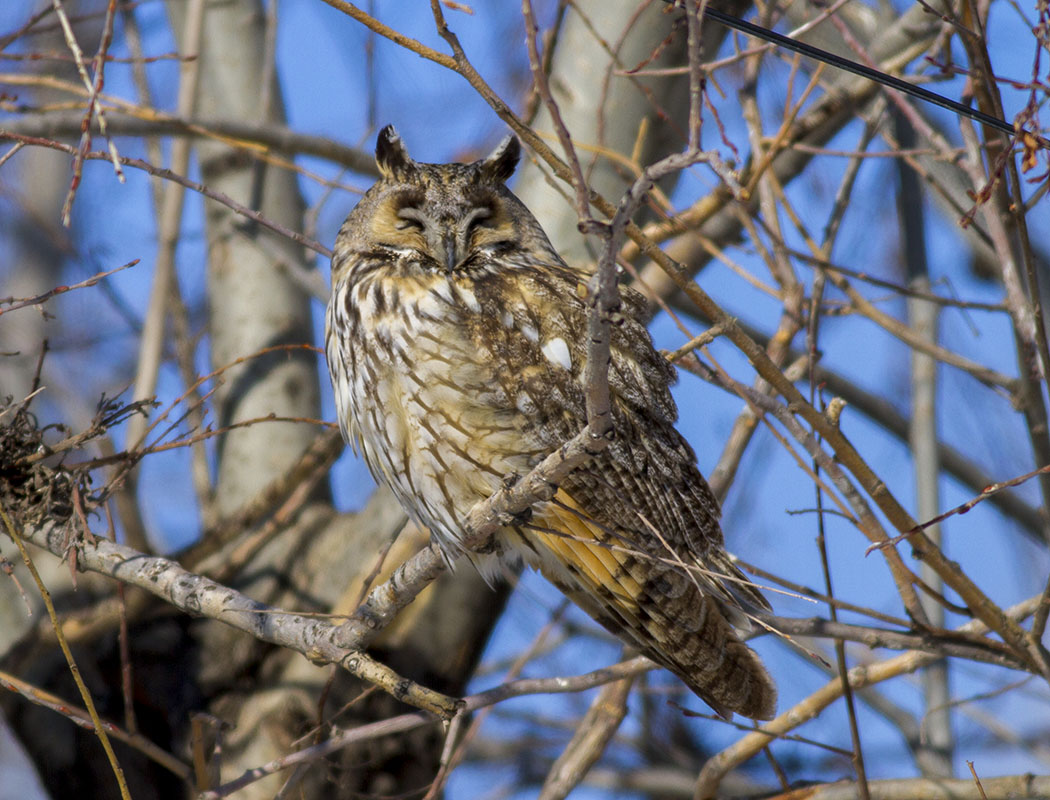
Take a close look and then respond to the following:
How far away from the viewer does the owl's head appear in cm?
241

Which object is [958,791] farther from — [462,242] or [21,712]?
[21,712]

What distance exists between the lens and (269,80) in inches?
152

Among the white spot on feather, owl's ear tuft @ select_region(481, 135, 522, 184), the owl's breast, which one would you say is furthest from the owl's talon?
owl's ear tuft @ select_region(481, 135, 522, 184)

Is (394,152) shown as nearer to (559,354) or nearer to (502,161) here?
(502,161)

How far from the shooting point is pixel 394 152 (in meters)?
2.61

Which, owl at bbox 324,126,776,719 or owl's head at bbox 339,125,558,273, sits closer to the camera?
owl at bbox 324,126,776,719

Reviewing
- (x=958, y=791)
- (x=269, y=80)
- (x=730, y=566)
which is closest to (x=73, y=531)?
(x=730, y=566)

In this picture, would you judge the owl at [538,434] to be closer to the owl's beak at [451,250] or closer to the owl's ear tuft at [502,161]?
the owl's beak at [451,250]

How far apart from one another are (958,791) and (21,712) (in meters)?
2.82

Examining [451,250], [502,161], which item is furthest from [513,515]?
[502,161]

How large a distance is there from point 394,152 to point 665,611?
4.32 feet

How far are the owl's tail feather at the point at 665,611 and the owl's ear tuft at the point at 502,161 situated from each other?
36.9 inches

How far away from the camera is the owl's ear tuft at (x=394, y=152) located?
2594 mm

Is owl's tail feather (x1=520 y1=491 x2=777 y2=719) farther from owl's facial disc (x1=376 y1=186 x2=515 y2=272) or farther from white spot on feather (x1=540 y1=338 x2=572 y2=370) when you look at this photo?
owl's facial disc (x1=376 y1=186 x2=515 y2=272)
